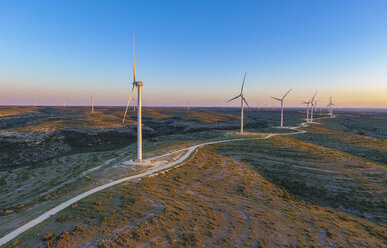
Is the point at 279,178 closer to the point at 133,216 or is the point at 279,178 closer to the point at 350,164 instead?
the point at 350,164

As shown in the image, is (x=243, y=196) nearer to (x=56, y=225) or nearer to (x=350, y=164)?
(x=56, y=225)

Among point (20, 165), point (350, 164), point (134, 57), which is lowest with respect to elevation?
point (20, 165)

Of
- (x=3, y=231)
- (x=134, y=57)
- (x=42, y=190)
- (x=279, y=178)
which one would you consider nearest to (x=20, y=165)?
(x=42, y=190)

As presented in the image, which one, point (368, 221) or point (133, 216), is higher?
point (133, 216)

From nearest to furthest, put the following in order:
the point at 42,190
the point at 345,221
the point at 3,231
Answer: the point at 3,231 → the point at 345,221 → the point at 42,190

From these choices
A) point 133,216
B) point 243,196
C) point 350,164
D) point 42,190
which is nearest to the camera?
point 133,216

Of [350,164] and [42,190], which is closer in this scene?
[42,190]

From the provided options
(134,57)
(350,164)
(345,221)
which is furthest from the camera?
(350,164)

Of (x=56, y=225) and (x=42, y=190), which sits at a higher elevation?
(x=56, y=225)

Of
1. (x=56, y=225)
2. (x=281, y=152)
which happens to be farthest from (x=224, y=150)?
(x=56, y=225)
